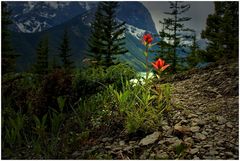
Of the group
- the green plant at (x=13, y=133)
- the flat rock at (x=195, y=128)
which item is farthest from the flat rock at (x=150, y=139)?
the green plant at (x=13, y=133)

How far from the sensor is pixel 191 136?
166 inches

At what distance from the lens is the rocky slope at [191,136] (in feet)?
12.5

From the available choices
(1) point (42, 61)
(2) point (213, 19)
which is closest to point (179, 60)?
(2) point (213, 19)

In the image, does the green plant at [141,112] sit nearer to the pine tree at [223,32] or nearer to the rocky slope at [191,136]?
the rocky slope at [191,136]

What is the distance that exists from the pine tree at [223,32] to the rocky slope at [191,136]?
16.1m

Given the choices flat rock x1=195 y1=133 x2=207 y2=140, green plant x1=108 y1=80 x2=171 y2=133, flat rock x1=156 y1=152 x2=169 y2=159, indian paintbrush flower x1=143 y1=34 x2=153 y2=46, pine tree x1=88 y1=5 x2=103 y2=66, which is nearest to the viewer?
flat rock x1=156 y1=152 x2=169 y2=159

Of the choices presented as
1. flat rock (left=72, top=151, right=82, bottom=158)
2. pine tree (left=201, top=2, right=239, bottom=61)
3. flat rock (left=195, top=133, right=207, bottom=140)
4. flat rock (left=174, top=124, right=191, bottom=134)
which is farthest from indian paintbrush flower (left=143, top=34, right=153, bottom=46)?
pine tree (left=201, top=2, right=239, bottom=61)

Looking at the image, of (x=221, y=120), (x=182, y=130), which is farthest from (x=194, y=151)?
(x=221, y=120)

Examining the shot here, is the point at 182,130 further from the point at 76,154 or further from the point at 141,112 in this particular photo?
the point at 76,154

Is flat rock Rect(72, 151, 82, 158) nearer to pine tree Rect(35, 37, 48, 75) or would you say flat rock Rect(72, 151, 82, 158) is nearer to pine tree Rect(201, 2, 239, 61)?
pine tree Rect(201, 2, 239, 61)

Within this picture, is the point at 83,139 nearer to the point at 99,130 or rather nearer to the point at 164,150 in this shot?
the point at 99,130

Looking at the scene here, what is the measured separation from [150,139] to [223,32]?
2124 centimetres

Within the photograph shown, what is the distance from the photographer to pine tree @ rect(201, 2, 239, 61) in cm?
2275

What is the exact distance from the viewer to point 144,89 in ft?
17.1
